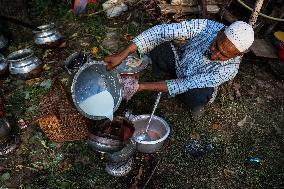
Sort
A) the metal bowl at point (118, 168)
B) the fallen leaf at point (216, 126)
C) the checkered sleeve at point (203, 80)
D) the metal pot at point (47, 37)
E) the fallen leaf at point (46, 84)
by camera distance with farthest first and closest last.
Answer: the metal pot at point (47, 37), the fallen leaf at point (46, 84), the fallen leaf at point (216, 126), the checkered sleeve at point (203, 80), the metal bowl at point (118, 168)

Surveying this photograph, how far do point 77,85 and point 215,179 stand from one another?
2.22m

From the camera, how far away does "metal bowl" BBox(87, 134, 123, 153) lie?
3.82 m

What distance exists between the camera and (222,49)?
4.18 metres

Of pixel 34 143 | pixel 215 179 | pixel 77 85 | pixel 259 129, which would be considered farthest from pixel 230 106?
pixel 34 143

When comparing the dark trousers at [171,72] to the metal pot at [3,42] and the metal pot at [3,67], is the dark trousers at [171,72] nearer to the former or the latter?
the metal pot at [3,67]

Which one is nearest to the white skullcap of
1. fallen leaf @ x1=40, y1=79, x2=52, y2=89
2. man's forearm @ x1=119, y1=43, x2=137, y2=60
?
man's forearm @ x1=119, y1=43, x2=137, y2=60

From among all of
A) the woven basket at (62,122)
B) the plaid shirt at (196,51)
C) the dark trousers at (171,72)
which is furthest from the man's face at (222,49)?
the woven basket at (62,122)

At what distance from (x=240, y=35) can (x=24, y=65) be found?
363cm

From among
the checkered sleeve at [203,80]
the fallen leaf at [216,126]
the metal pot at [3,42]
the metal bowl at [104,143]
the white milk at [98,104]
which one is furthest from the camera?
the metal pot at [3,42]

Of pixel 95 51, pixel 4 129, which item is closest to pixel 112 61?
pixel 4 129

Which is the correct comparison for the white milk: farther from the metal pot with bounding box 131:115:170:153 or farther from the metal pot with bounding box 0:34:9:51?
the metal pot with bounding box 0:34:9:51

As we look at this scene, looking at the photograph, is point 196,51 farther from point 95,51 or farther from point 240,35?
point 95,51

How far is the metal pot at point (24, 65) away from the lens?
571 centimetres

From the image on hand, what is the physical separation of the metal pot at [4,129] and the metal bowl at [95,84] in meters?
1.35
